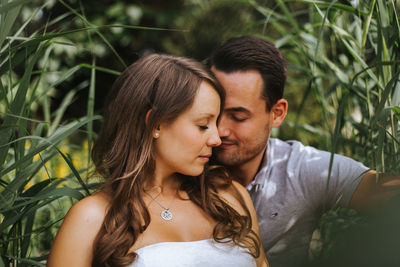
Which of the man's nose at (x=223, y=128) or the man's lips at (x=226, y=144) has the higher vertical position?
the man's nose at (x=223, y=128)

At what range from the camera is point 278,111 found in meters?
2.04

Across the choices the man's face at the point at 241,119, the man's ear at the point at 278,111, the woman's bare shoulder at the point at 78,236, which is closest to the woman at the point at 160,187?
the woman's bare shoulder at the point at 78,236

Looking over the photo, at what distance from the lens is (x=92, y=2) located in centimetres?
501

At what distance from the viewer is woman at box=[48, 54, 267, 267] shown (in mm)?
1286

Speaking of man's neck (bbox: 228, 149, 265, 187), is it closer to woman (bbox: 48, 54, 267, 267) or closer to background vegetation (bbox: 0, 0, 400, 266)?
background vegetation (bbox: 0, 0, 400, 266)

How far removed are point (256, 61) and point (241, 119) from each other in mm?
270

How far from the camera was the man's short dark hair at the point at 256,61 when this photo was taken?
1.89 metres

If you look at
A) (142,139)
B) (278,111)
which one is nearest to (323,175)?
(278,111)

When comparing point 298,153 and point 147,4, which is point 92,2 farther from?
point 298,153

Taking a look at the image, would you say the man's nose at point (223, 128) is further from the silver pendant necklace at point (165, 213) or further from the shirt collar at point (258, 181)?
the silver pendant necklace at point (165, 213)

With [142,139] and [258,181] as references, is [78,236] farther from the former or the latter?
[258,181]

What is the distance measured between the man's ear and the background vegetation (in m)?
0.14

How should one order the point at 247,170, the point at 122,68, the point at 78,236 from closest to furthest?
the point at 78,236 → the point at 247,170 → the point at 122,68

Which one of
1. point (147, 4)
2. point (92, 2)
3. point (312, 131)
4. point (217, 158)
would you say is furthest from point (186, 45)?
point (217, 158)
